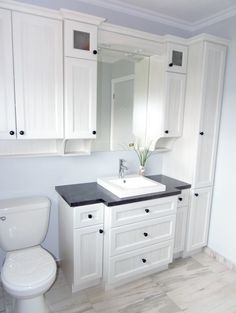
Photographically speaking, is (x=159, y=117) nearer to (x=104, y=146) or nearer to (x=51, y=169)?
(x=104, y=146)

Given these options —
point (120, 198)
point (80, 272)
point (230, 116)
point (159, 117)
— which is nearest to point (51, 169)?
point (120, 198)

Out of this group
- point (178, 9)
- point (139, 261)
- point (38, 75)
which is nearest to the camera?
point (38, 75)

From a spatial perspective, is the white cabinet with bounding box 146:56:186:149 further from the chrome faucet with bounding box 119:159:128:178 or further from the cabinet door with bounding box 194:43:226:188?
the chrome faucet with bounding box 119:159:128:178

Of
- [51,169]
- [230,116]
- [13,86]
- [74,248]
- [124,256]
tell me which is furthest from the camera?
[230,116]

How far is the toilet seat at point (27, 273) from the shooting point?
1498 mm

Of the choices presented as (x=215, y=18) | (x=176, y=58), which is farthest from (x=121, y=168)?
(x=215, y=18)

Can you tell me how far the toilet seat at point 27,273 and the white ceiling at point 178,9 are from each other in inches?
85.5

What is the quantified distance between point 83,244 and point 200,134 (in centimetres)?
147

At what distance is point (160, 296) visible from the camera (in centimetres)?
198

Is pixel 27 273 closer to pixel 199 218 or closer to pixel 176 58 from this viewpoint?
pixel 199 218

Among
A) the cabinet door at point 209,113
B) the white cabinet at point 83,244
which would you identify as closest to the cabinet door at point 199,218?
the cabinet door at point 209,113

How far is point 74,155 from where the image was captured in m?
2.09

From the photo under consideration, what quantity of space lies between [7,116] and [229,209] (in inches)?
86.4

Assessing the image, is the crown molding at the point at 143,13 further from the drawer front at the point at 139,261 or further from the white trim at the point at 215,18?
the drawer front at the point at 139,261
